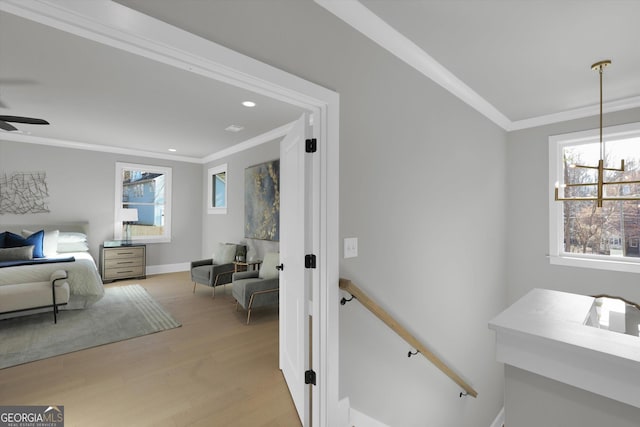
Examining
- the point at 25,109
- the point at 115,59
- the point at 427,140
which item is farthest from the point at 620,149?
the point at 25,109

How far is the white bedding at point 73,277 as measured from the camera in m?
3.60

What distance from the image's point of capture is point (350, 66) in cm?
189

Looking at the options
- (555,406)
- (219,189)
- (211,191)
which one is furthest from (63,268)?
(555,406)

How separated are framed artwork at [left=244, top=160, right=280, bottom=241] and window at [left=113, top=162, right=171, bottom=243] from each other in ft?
7.88

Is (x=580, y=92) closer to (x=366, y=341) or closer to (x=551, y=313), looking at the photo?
(x=551, y=313)

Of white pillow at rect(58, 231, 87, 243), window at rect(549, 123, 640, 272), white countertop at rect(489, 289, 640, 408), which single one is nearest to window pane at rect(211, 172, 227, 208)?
white pillow at rect(58, 231, 87, 243)

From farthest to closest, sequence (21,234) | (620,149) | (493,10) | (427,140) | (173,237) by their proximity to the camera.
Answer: (173,237) < (21,234) < (620,149) < (427,140) < (493,10)

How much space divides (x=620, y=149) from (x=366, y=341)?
3.79 metres

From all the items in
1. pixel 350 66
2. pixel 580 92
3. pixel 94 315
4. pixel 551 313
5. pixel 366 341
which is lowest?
pixel 94 315

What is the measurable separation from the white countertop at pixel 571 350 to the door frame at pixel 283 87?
3.06ft

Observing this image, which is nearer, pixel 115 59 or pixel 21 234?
pixel 115 59

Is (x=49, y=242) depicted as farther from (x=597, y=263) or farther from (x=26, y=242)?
(x=597, y=263)

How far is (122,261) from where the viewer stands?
5750 mm

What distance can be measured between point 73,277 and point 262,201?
2.75 metres
